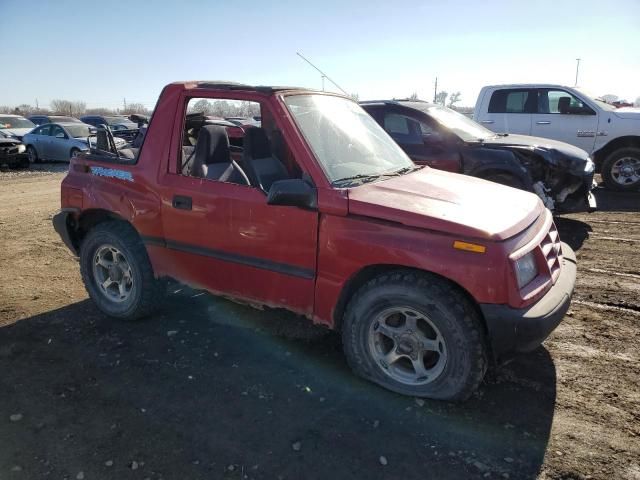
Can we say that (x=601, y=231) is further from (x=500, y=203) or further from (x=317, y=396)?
(x=317, y=396)

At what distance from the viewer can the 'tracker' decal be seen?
3916 mm

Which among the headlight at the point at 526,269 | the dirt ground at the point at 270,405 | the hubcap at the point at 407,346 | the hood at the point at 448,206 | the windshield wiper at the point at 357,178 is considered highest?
the windshield wiper at the point at 357,178

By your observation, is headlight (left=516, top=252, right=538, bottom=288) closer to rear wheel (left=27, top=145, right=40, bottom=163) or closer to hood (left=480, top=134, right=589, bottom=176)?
hood (left=480, top=134, right=589, bottom=176)

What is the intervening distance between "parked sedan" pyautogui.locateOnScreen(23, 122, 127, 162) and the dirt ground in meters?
14.2

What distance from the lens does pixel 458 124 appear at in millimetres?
7074

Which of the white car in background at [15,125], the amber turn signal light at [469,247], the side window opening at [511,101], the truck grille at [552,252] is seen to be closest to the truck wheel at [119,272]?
the amber turn signal light at [469,247]

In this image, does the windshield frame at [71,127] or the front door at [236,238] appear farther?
the windshield frame at [71,127]

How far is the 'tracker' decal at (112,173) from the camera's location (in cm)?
392

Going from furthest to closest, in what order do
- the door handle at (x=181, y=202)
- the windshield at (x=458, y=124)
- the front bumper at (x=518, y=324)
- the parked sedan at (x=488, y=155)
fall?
1. the windshield at (x=458, y=124)
2. the parked sedan at (x=488, y=155)
3. the door handle at (x=181, y=202)
4. the front bumper at (x=518, y=324)

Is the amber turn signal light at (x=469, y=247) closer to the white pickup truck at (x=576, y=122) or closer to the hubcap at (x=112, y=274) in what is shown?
the hubcap at (x=112, y=274)

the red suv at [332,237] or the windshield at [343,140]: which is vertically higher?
the windshield at [343,140]

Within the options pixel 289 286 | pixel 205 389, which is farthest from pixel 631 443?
pixel 205 389

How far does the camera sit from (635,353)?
352 cm

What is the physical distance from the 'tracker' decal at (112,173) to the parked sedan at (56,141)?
14.2 meters
